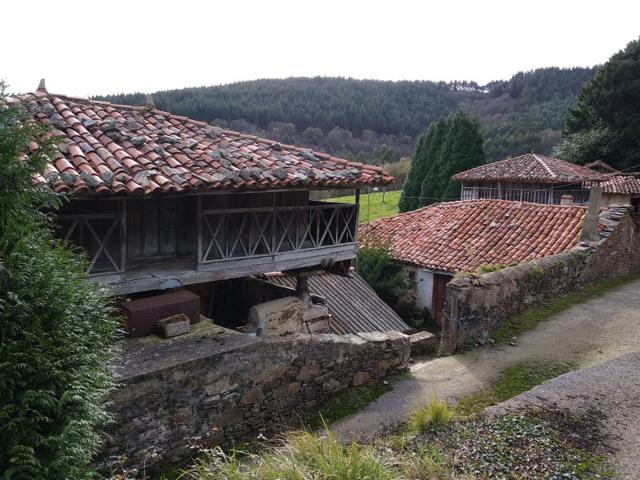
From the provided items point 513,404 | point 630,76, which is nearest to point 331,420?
point 513,404

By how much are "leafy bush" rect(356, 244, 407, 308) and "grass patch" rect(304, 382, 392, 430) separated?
8.12 m

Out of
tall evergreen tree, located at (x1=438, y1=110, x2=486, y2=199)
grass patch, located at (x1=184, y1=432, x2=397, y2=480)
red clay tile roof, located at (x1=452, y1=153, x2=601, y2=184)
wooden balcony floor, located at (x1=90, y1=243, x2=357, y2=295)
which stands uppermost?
tall evergreen tree, located at (x1=438, y1=110, x2=486, y2=199)

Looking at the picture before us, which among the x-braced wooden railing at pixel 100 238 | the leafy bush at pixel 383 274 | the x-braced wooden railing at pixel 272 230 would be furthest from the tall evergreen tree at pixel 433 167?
the x-braced wooden railing at pixel 100 238

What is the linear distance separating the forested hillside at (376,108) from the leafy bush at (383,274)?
40657 millimetres

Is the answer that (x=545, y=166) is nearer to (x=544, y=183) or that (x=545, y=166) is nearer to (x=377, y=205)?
(x=544, y=183)

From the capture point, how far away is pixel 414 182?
3600cm

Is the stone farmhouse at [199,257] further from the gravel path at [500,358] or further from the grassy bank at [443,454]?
the grassy bank at [443,454]

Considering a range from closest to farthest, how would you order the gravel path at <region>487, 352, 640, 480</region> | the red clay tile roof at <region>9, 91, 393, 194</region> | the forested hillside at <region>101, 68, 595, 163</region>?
1. the gravel path at <region>487, 352, 640, 480</region>
2. the red clay tile roof at <region>9, 91, 393, 194</region>
3. the forested hillside at <region>101, 68, 595, 163</region>

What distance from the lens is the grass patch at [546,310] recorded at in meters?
8.14

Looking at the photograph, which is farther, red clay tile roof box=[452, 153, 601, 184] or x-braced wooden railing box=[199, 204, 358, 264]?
red clay tile roof box=[452, 153, 601, 184]

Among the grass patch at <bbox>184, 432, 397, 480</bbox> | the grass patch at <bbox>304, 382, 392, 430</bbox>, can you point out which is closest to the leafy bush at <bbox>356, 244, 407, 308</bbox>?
the grass patch at <bbox>304, 382, 392, 430</bbox>

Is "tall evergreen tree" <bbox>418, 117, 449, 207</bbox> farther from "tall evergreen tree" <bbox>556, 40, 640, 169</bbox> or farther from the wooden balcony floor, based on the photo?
the wooden balcony floor

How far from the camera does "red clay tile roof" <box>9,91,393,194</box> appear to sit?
221 inches

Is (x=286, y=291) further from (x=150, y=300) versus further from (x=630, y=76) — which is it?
Result: (x=630, y=76)
